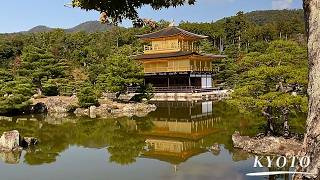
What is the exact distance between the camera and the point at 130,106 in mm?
23516

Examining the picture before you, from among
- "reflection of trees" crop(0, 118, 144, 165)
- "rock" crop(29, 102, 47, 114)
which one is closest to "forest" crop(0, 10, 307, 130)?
"rock" crop(29, 102, 47, 114)

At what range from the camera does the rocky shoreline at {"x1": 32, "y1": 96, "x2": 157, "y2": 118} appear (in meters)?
22.1

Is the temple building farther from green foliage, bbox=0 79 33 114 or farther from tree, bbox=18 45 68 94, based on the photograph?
green foliage, bbox=0 79 33 114

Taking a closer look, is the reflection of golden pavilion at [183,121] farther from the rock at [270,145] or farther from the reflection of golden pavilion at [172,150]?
the rock at [270,145]

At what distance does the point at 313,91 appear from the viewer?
300 cm

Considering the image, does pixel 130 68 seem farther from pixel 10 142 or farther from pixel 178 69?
pixel 10 142

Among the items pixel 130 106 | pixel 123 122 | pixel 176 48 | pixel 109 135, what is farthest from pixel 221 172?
pixel 176 48

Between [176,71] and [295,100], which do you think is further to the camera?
[176,71]

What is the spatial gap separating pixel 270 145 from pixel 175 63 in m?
23.2

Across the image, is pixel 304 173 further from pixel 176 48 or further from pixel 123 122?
pixel 176 48

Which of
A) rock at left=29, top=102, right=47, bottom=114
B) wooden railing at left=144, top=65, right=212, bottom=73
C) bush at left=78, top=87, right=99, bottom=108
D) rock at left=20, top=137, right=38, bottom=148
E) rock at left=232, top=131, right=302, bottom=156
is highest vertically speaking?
wooden railing at left=144, top=65, right=212, bottom=73

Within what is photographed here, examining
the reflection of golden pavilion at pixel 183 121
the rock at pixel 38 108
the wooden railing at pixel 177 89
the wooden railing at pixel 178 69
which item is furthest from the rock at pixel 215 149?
the wooden railing at pixel 178 69

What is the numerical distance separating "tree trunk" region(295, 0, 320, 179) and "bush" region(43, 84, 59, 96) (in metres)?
25.8

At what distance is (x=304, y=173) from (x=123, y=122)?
16149 mm
